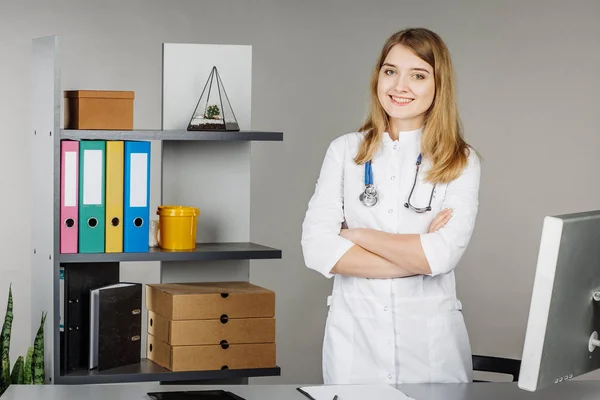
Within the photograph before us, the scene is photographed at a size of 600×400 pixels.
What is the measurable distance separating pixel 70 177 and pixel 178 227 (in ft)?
1.36

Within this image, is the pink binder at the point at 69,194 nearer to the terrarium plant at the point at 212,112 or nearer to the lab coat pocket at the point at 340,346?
the terrarium plant at the point at 212,112

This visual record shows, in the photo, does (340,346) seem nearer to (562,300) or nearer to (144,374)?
(144,374)

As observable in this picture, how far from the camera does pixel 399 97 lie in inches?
104

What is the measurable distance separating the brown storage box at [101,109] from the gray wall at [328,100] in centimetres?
188

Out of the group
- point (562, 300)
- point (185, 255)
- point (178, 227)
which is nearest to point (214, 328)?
point (185, 255)

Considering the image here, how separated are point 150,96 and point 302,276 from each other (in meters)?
1.36

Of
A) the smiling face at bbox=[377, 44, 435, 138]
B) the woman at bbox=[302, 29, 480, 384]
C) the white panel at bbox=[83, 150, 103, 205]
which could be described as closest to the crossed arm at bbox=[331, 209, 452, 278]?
the woman at bbox=[302, 29, 480, 384]

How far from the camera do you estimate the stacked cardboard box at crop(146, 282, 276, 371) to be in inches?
118

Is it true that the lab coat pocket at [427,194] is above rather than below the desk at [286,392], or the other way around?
above

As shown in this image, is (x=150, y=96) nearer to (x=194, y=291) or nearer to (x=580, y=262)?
(x=194, y=291)

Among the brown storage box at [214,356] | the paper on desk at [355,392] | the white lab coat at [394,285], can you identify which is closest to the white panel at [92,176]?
Result: the brown storage box at [214,356]

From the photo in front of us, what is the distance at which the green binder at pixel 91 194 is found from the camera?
2936 mm

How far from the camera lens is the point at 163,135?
298 cm

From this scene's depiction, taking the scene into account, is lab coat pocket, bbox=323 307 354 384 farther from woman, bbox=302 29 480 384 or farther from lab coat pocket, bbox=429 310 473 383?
lab coat pocket, bbox=429 310 473 383
